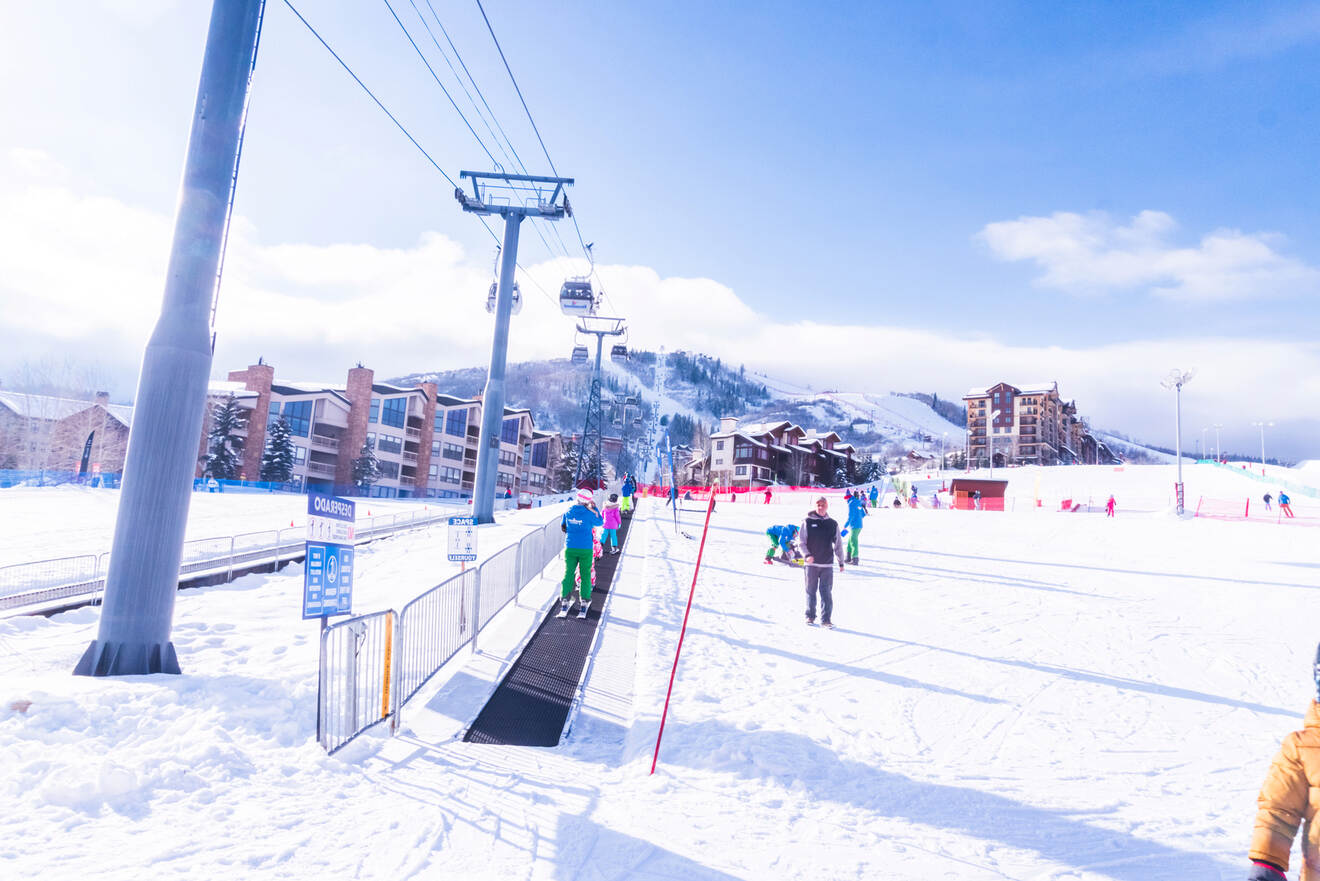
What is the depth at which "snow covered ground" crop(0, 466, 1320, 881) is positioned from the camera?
4.19 meters

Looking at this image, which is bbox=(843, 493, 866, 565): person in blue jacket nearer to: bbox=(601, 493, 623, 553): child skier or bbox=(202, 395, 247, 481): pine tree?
bbox=(601, 493, 623, 553): child skier

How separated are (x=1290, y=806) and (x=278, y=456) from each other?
60132 mm

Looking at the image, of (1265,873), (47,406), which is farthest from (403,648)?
(47,406)

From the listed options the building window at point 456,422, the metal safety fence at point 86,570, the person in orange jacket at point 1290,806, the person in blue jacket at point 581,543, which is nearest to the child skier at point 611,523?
the person in blue jacket at point 581,543

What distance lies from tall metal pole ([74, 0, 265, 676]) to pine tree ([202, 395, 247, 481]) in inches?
1974

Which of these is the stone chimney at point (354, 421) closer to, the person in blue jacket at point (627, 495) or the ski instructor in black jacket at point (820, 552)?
the person in blue jacket at point (627, 495)

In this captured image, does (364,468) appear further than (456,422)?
No

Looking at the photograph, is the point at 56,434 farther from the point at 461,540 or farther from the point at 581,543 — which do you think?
the point at 581,543

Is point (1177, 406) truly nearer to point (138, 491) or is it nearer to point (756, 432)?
point (138, 491)

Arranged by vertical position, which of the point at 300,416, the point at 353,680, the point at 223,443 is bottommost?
the point at 353,680

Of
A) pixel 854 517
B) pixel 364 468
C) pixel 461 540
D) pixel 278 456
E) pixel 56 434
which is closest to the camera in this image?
pixel 461 540

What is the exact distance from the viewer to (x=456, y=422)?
74188 millimetres

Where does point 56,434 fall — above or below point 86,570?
above

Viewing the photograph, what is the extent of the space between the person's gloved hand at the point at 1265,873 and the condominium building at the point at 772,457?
83.6 meters
